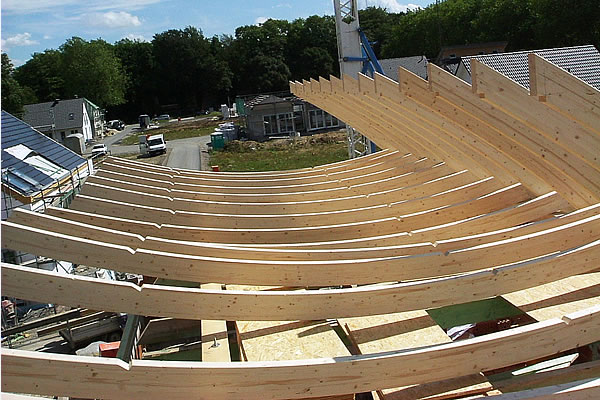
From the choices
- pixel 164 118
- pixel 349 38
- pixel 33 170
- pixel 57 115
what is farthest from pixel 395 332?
pixel 164 118

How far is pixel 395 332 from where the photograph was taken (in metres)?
4.43

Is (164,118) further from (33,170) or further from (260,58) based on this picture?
(33,170)

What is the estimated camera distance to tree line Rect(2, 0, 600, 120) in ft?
178

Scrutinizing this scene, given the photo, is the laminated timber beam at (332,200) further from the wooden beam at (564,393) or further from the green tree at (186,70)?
the green tree at (186,70)

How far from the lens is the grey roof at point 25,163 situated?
10.3 metres

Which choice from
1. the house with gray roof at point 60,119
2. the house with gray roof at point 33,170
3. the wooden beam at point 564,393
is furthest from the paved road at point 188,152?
the wooden beam at point 564,393

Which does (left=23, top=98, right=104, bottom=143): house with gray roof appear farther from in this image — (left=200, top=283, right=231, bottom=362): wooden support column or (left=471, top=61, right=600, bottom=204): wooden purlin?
(left=471, top=61, right=600, bottom=204): wooden purlin

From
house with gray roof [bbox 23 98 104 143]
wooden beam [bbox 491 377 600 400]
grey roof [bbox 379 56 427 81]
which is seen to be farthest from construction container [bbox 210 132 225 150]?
wooden beam [bbox 491 377 600 400]

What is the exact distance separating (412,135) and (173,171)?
3.59 meters

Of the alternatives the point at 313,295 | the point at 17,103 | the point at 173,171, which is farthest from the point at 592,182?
the point at 17,103

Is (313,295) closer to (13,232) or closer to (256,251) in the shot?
(256,251)

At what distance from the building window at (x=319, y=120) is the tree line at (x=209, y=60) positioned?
18592 mm

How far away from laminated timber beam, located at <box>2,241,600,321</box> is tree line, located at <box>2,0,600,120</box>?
49.2 m

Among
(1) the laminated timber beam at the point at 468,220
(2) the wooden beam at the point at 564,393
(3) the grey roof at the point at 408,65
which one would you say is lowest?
(2) the wooden beam at the point at 564,393
